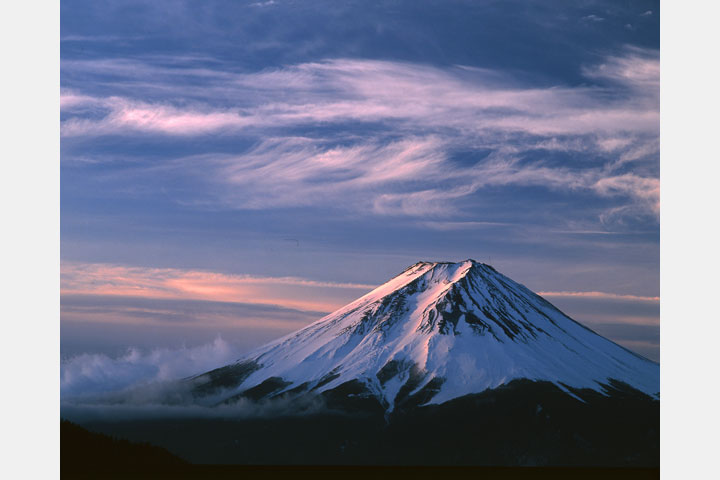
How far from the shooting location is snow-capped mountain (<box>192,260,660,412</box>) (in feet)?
412

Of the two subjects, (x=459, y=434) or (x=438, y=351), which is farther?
(x=438, y=351)

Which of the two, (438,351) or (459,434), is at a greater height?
(438,351)

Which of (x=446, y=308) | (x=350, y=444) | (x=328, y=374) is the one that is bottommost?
(x=350, y=444)

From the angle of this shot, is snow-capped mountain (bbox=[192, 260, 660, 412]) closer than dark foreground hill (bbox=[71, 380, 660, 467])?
No

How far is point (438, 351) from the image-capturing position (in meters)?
130

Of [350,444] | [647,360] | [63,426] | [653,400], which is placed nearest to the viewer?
[63,426]

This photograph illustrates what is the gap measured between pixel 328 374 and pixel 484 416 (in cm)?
2452

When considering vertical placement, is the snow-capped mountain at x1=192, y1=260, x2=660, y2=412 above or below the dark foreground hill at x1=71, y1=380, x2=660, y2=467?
above

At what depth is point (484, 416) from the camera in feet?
392

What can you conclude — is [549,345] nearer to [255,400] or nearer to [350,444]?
[350,444]

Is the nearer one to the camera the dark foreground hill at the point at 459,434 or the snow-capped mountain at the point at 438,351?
the dark foreground hill at the point at 459,434

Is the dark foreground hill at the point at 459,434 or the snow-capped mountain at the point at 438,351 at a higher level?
the snow-capped mountain at the point at 438,351

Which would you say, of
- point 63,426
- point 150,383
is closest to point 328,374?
point 150,383

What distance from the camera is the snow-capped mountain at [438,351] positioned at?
4941 inches
